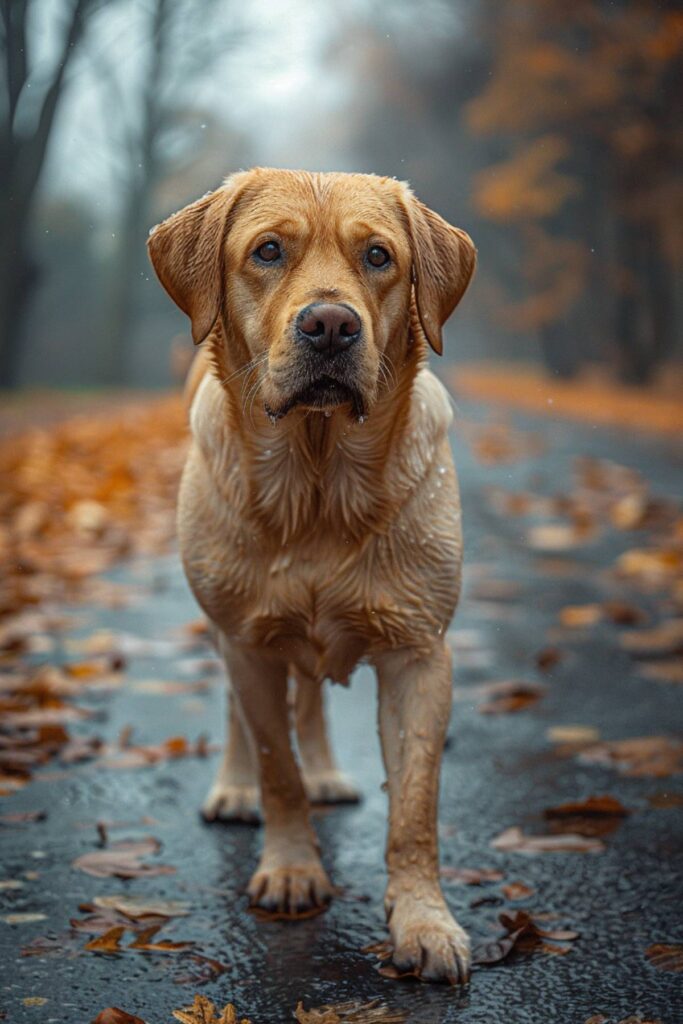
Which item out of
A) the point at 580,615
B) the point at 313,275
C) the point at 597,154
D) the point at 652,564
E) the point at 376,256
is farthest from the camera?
the point at 597,154

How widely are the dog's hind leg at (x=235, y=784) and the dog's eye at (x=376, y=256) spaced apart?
5.09 ft

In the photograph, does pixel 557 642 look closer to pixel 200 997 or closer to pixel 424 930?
pixel 424 930

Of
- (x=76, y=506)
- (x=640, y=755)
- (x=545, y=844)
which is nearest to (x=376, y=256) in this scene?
(x=545, y=844)

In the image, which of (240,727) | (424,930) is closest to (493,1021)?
(424,930)

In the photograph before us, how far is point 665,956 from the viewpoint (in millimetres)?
2941

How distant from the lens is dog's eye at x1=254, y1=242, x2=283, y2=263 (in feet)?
9.71

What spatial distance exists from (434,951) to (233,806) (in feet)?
4.07

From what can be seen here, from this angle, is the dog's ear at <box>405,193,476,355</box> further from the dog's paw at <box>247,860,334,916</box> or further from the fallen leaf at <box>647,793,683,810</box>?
the fallen leaf at <box>647,793,683,810</box>

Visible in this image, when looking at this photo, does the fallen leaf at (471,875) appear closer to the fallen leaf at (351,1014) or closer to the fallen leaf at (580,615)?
the fallen leaf at (351,1014)

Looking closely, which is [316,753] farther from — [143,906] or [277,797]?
[143,906]

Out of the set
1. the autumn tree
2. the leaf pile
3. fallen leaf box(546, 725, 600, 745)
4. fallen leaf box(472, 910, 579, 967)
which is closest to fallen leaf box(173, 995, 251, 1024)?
fallen leaf box(472, 910, 579, 967)

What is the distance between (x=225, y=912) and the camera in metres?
3.28

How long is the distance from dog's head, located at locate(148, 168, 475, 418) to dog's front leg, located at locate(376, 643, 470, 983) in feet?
2.22

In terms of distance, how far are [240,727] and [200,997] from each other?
1480mm
